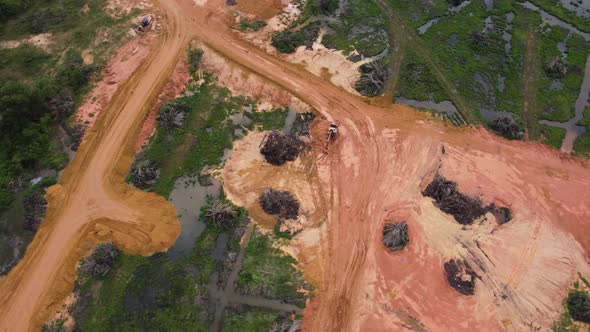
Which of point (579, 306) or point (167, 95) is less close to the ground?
point (167, 95)

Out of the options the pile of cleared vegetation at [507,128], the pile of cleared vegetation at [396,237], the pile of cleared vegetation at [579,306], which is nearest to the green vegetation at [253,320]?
the pile of cleared vegetation at [396,237]

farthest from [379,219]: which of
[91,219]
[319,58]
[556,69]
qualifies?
[556,69]

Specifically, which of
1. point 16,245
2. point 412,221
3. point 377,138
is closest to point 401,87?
point 377,138

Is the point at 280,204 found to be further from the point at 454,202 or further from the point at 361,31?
the point at 361,31

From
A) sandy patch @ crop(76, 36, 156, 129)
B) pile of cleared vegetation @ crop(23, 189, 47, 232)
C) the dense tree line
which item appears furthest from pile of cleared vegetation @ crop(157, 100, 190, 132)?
pile of cleared vegetation @ crop(23, 189, 47, 232)

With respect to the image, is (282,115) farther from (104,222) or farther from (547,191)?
(547,191)

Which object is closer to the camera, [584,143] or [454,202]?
[454,202]

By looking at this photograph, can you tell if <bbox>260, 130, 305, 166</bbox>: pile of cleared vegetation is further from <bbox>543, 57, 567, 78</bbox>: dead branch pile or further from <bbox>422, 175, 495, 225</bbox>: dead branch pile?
<bbox>543, 57, 567, 78</bbox>: dead branch pile
